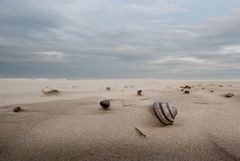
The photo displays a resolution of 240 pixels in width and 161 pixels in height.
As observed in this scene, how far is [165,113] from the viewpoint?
109 inches

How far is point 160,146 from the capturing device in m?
2.12

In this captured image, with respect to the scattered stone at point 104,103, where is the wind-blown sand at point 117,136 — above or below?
below

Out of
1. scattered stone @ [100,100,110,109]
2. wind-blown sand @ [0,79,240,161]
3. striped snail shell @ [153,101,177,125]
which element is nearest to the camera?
wind-blown sand @ [0,79,240,161]

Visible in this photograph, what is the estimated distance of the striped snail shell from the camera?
8.93ft

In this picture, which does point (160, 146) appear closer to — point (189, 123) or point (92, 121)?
point (189, 123)

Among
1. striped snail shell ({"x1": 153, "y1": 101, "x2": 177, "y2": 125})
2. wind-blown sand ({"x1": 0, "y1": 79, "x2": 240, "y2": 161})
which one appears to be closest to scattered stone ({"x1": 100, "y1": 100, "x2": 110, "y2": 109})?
wind-blown sand ({"x1": 0, "y1": 79, "x2": 240, "y2": 161})

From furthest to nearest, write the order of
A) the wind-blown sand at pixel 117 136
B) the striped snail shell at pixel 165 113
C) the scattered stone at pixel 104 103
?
the scattered stone at pixel 104 103 < the striped snail shell at pixel 165 113 < the wind-blown sand at pixel 117 136

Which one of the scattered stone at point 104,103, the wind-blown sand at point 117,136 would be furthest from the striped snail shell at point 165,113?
the scattered stone at point 104,103

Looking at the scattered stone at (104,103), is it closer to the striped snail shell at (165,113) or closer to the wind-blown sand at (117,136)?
the wind-blown sand at (117,136)

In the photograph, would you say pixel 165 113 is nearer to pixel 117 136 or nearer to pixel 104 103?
pixel 117 136

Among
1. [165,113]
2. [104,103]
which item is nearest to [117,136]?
[165,113]

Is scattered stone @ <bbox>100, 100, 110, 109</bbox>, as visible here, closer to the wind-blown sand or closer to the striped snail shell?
the wind-blown sand

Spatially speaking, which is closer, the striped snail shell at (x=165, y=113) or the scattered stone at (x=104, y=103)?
the striped snail shell at (x=165, y=113)

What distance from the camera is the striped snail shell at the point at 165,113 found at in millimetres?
2722
